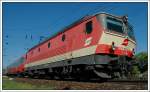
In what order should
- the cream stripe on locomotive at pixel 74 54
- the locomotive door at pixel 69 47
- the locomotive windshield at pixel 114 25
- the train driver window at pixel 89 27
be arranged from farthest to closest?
the locomotive door at pixel 69 47 < the train driver window at pixel 89 27 < the locomotive windshield at pixel 114 25 < the cream stripe on locomotive at pixel 74 54

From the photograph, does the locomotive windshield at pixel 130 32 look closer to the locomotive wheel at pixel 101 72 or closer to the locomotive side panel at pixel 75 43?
the locomotive side panel at pixel 75 43

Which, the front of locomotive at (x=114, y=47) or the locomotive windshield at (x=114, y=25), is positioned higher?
the locomotive windshield at (x=114, y=25)

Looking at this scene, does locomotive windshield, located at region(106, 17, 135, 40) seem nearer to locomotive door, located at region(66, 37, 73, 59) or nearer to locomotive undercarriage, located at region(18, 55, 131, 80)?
locomotive undercarriage, located at region(18, 55, 131, 80)

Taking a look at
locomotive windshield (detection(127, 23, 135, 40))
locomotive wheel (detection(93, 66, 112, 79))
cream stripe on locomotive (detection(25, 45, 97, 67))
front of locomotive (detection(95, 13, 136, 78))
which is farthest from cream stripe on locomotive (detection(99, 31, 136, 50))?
locomotive wheel (detection(93, 66, 112, 79))

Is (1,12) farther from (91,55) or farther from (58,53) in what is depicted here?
(58,53)

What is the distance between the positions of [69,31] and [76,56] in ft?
6.06

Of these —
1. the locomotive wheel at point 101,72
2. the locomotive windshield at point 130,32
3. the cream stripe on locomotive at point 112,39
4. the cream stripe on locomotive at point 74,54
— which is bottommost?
the locomotive wheel at point 101,72

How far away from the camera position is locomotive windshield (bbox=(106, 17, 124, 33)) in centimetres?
1088

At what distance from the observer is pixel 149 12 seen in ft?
28.5

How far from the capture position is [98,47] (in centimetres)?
1035

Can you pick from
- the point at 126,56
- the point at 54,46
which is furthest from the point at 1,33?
the point at 54,46

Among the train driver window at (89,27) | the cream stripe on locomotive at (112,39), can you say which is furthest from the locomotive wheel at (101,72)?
the train driver window at (89,27)

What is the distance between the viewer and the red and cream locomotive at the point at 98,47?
10.5m

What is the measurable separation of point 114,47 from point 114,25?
1.07m
